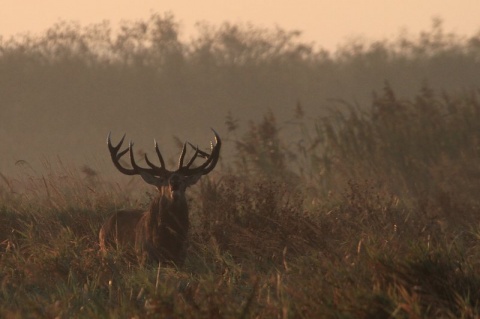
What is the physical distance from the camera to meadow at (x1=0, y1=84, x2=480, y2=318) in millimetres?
6719

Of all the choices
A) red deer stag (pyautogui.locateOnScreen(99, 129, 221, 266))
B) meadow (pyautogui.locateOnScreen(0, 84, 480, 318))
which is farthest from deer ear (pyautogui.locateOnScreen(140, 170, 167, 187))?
meadow (pyautogui.locateOnScreen(0, 84, 480, 318))

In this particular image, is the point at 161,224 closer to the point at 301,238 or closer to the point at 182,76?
the point at 301,238

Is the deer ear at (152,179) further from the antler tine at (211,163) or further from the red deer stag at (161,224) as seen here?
the antler tine at (211,163)

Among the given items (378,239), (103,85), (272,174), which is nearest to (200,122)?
(103,85)

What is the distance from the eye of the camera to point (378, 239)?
809cm

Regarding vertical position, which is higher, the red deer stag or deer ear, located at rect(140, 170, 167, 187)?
deer ear, located at rect(140, 170, 167, 187)

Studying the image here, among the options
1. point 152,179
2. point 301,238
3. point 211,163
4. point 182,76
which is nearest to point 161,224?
point 152,179

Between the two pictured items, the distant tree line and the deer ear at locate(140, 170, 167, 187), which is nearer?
the deer ear at locate(140, 170, 167, 187)

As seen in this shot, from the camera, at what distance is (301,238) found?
915 cm

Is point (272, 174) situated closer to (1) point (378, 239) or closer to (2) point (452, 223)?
(2) point (452, 223)

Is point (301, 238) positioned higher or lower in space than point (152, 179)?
lower

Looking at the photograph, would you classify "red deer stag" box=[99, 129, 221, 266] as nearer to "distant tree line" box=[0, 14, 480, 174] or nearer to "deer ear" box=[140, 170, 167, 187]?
"deer ear" box=[140, 170, 167, 187]

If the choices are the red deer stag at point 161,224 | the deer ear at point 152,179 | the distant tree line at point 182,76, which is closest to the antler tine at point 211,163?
the red deer stag at point 161,224

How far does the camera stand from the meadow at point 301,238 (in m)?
6.72
